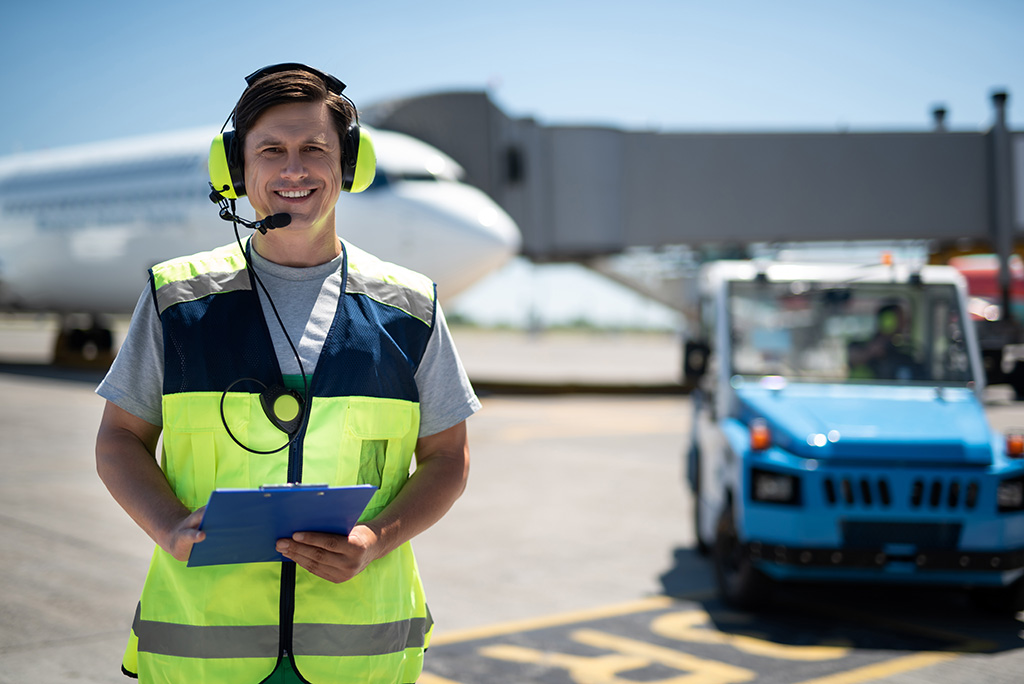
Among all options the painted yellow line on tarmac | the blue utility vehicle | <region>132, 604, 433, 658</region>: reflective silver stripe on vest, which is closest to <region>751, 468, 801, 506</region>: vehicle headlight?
the blue utility vehicle

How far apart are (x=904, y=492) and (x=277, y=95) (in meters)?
4.15

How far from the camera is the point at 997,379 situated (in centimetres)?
559

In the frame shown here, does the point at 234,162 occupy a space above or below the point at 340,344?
above

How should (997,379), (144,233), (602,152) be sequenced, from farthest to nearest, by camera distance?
1. (602,152)
2. (144,233)
3. (997,379)

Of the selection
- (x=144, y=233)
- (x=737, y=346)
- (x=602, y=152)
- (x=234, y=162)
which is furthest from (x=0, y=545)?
(x=602, y=152)

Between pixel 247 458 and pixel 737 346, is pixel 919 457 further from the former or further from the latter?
pixel 247 458

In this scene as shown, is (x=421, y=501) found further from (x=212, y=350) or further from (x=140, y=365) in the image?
(x=140, y=365)

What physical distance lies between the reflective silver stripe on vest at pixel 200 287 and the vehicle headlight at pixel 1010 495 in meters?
4.42

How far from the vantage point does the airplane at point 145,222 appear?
14.9 meters

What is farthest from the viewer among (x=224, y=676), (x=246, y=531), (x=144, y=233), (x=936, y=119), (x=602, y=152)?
(x=936, y=119)

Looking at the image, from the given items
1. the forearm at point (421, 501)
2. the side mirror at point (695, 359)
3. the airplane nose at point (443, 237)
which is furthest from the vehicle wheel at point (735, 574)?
the airplane nose at point (443, 237)

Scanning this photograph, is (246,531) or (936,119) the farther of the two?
(936,119)

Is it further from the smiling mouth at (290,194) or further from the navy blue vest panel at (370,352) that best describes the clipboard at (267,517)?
the smiling mouth at (290,194)

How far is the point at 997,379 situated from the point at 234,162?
4772 millimetres
